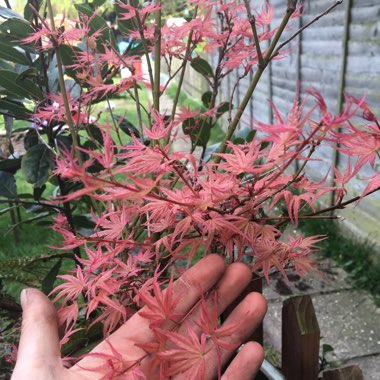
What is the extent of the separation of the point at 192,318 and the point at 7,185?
2.35 ft

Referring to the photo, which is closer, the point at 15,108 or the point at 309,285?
the point at 15,108

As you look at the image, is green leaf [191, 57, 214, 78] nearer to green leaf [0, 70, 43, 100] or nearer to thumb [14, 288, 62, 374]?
green leaf [0, 70, 43, 100]

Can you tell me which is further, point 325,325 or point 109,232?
point 325,325

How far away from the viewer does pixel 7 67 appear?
1.17 metres

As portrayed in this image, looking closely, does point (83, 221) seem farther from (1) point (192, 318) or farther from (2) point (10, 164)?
(1) point (192, 318)

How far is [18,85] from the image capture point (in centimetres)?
95

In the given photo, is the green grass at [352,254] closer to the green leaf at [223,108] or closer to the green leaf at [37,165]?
the green leaf at [223,108]

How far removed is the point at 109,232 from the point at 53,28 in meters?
0.41

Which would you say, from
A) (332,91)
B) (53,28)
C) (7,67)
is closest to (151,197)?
(53,28)

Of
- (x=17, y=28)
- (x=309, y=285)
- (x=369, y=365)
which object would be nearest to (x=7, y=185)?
(x=17, y=28)

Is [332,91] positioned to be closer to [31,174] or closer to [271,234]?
[31,174]

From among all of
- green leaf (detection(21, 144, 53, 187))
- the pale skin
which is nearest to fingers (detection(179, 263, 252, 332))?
the pale skin

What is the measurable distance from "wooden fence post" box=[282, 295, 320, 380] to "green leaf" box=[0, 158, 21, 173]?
30.5 inches

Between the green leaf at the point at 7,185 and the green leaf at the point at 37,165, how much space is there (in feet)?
0.41
